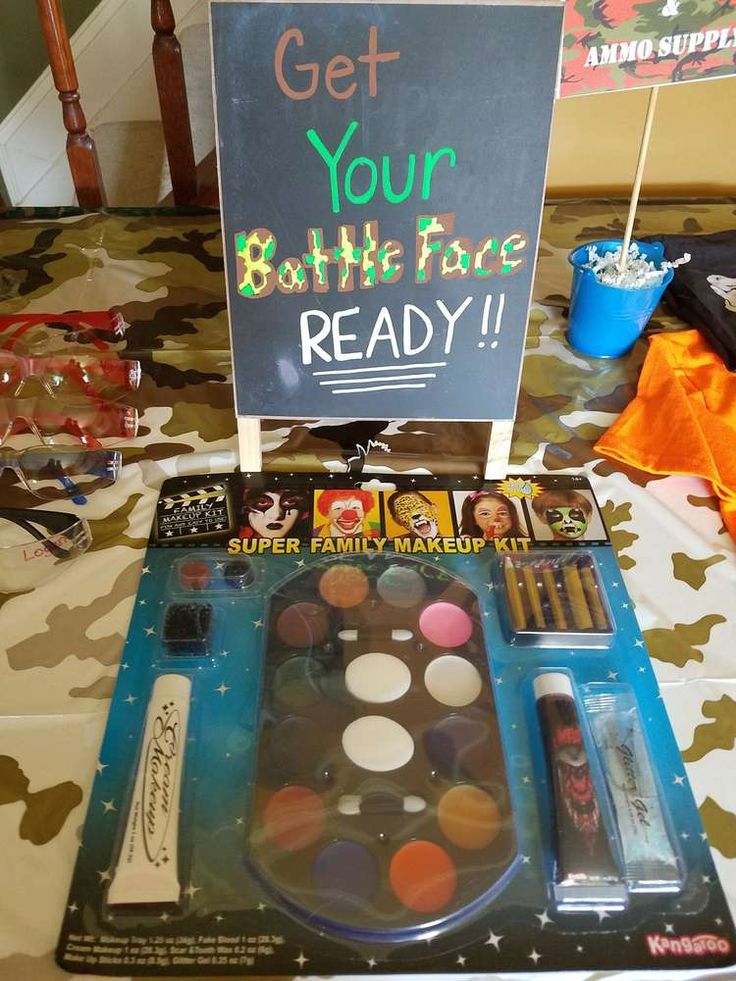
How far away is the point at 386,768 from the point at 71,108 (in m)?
1.27

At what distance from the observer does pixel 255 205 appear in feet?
2.43

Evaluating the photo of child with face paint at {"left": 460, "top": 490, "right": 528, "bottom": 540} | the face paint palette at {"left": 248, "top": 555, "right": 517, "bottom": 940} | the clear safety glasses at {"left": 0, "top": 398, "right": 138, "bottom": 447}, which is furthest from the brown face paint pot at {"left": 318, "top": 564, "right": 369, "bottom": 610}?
the clear safety glasses at {"left": 0, "top": 398, "right": 138, "bottom": 447}

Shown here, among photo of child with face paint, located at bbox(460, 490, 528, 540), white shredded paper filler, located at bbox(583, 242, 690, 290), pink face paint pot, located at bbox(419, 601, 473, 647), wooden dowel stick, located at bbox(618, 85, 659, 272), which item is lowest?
photo of child with face paint, located at bbox(460, 490, 528, 540)

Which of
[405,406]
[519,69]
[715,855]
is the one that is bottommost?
[715,855]

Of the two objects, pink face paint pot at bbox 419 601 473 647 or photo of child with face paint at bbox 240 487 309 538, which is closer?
pink face paint pot at bbox 419 601 473 647

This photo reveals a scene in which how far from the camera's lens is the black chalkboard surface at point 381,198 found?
676 millimetres

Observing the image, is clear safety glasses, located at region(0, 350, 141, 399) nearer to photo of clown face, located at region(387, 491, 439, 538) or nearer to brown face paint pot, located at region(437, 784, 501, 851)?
photo of clown face, located at region(387, 491, 439, 538)

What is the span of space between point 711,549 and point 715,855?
1.08 feet

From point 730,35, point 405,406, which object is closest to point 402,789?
point 405,406

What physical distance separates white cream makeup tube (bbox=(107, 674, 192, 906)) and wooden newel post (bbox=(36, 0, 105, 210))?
1.04 meters

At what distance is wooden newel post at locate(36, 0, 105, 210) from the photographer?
1.31 metres

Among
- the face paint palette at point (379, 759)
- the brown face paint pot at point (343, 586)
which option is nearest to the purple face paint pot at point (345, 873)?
the face paint palette at point (379, 759)

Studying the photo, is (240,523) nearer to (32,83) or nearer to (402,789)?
(402,789)

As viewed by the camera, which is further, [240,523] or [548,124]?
[240,523]
